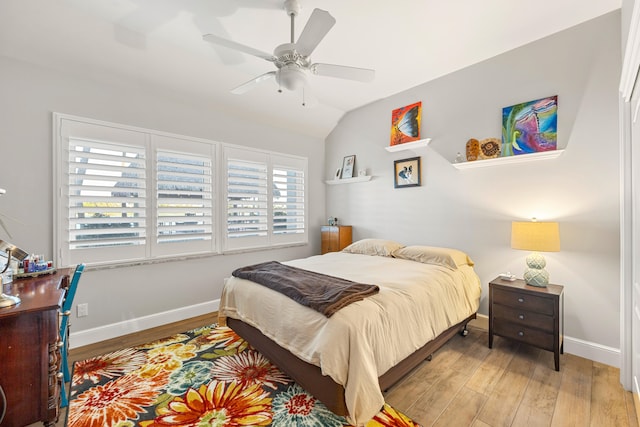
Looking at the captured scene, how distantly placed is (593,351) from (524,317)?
70cm

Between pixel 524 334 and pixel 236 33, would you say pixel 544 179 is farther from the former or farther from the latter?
pixel 236 33

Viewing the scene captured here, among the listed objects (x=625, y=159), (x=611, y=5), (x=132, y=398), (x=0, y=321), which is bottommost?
(x=132, y=398)

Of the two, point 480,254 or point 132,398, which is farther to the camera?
point 480,254

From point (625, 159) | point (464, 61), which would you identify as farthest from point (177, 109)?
point (625, 159)

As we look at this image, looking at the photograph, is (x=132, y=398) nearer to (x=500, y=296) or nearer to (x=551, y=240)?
(x=500, y=296)

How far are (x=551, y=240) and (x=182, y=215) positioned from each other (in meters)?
3.87

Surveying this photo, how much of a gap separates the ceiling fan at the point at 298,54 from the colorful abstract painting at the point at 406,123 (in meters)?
1.73

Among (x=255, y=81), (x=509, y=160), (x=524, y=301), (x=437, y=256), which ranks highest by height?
(x=255, y=81)

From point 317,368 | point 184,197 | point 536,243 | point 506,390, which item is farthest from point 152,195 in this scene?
point 536,243

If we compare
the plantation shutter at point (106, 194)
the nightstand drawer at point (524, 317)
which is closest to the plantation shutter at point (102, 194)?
the plantation shutter at point (106, 194)

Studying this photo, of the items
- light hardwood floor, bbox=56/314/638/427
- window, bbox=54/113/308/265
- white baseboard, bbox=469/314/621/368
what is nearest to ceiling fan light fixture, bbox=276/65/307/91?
window, bbox=54/113/308/265

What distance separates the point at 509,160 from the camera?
2.86 m

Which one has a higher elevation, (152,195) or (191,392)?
(152,195)

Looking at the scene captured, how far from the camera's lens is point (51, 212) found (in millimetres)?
2568
